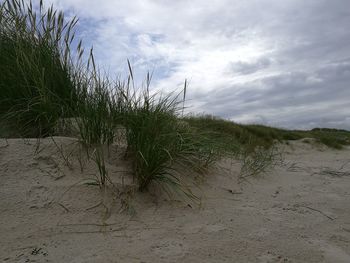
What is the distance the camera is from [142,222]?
2102 millimetres

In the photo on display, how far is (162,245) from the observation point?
183cm

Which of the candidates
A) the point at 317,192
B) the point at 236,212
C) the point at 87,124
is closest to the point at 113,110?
the point at 87,124

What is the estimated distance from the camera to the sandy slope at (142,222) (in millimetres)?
1762

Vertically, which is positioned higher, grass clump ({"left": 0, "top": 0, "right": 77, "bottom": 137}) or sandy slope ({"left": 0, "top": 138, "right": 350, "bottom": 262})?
grass clump ({"left": 0, "top": 0, "right": 77, "bottom": 137})

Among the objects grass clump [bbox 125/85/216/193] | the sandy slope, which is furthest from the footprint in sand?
grass clump [bbox 125/85/216/193]

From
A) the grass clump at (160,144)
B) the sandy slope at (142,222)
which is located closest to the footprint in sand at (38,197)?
the sandy slope at (142,222)

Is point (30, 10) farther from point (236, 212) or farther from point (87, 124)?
point (236, 212)

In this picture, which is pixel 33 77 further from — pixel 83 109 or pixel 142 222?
pixel 142 222

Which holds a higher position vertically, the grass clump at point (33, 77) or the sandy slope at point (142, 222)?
the grass clump at point (33, 77)

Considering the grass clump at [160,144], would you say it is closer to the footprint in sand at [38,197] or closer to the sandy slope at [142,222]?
the sandy slope at [142,222]

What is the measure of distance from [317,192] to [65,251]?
2.31m

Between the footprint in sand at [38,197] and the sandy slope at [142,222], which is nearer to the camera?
the sandy slope at [142,222]

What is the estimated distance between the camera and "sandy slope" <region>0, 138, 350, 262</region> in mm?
1762

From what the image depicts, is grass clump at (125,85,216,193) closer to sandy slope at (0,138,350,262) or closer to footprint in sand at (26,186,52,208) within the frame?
sandy slope at (0,138,350,262)
